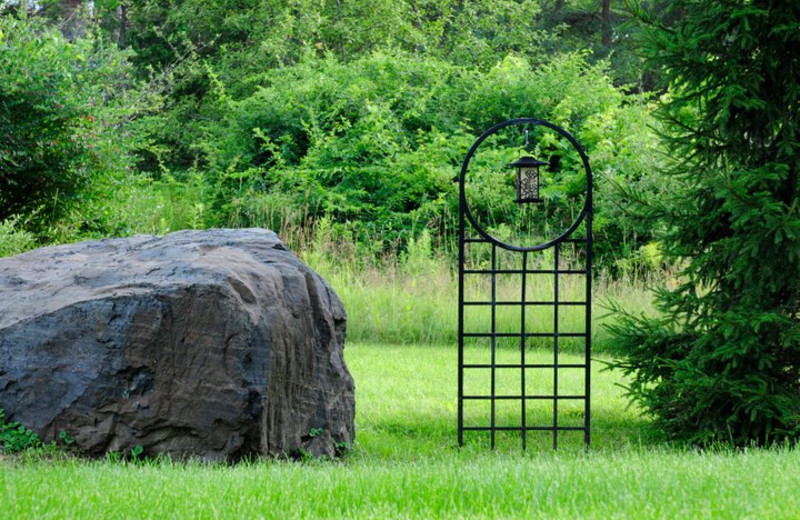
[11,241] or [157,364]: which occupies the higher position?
[11,241]

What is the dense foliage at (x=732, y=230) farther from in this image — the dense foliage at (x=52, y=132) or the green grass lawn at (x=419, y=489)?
the dense foliage at (x=52, y=132)

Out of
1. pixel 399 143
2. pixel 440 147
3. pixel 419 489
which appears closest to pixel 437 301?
pixel 440 147

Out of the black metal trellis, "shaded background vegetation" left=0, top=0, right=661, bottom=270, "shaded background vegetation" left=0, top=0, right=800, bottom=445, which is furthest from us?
"shaded background vegetation" left=0, top=0, right=661, bottom=270

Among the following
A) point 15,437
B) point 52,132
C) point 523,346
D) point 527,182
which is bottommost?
point 15,437

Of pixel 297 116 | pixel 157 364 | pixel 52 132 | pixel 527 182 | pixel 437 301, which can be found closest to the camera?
pixel 157 364

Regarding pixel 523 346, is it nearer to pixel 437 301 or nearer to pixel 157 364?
pixel 157 364

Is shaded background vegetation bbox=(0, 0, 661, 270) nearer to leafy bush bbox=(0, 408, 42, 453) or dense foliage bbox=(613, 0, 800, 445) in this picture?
dense foliage bbox=(613, 0, 800, 445)

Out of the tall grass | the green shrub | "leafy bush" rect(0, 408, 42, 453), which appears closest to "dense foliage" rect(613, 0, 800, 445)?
"leafy bush" rect(0, 408, 42, 453)

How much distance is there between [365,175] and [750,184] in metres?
10.5

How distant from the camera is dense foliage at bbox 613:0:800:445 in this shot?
5.84 m

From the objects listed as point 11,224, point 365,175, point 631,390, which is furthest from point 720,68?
point 365,175

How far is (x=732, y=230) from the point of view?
6.34 metres

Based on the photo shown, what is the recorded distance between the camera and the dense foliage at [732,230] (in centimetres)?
584

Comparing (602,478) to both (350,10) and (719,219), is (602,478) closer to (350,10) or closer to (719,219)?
(719,219)
